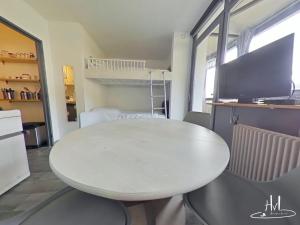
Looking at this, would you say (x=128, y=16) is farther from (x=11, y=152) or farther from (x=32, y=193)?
(x=32, y=193)

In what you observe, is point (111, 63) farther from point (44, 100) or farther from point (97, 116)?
point (97, 116)

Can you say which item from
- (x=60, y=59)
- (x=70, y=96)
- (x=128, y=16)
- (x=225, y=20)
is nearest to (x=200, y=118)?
(x=225, y=20)

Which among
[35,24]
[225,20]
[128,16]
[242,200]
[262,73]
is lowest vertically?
[242,200]

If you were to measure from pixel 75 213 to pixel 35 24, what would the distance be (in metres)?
3.48

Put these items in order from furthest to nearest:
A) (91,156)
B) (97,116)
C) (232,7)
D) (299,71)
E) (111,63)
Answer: (111,63)
(97,116)
(232,7)
(299,71)
(91,156)

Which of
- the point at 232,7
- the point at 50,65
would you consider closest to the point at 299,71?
the point at 232,7

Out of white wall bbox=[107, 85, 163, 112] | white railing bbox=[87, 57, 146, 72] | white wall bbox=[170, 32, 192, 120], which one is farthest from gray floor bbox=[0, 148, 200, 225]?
white wall bbox=[107, 85, 163, 112]

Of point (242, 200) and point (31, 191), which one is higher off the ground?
point (242, 200)

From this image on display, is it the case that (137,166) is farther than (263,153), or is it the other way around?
(263,153)

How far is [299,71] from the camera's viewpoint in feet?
3.92

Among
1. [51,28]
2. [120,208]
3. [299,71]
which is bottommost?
[120,208]

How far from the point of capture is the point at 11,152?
158 cm

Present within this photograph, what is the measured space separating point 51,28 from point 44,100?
159cm

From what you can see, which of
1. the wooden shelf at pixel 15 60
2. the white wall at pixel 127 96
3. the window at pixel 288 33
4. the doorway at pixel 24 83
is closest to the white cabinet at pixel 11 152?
the doorway at pixel 24 83
